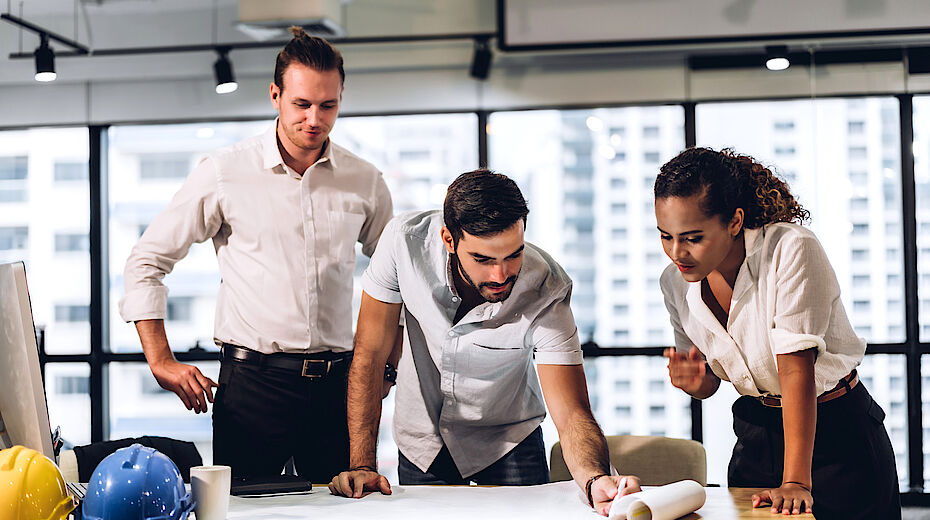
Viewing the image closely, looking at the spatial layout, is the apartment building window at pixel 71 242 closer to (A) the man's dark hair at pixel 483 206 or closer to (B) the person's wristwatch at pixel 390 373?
(B) the person's wristwatch at pixel 390 373

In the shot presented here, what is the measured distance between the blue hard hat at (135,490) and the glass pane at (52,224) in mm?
3739

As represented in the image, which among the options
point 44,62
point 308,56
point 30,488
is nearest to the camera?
point 30,488

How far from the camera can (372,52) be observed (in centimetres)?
453

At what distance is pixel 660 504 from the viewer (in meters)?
1.56

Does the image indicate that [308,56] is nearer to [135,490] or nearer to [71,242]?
[135,490]

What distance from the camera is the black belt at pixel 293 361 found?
2.36 metres

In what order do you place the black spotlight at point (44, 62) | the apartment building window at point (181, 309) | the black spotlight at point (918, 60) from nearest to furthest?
the black spotlight at point (44, 62)
the black spotlight at point (918, 60)
the apartment building window at point (181, 309)

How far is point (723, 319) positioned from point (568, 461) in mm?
514

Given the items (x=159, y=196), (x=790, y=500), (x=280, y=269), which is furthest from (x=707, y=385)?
(x=159, y=196)

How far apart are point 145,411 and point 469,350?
3.38 metres

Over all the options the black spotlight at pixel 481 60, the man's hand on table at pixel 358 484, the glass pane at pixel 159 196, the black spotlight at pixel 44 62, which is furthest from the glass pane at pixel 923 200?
the black spotlight at pixel 44 62

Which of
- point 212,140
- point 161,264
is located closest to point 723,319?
point 161,264

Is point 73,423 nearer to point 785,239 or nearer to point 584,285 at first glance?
point 584,285

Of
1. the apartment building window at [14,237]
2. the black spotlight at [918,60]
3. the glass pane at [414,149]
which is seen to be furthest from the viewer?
the apartment building window at [14,237]
